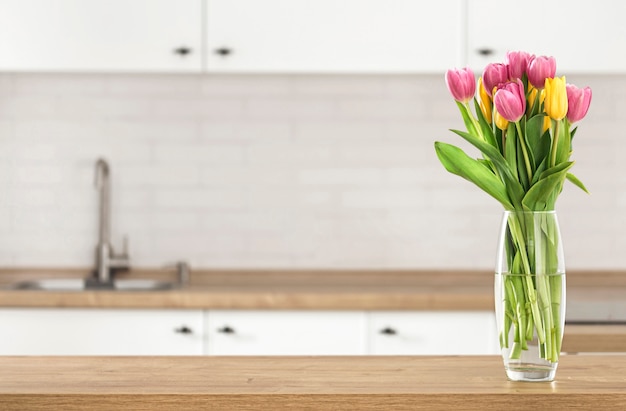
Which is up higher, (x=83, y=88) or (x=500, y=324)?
(x=83, y=88)

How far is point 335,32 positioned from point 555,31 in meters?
0.76

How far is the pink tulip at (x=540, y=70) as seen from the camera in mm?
1419

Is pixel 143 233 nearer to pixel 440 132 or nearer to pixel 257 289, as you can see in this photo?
pixel 257 289

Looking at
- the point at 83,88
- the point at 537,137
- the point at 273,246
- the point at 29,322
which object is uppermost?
the point at 83,88

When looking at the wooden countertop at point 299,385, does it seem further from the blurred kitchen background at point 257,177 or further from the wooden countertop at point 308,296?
the blurred kitchen background at point 257,177

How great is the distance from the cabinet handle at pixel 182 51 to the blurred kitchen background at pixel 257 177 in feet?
1.27

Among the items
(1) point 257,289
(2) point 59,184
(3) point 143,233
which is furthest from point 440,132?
(2) point 59,184

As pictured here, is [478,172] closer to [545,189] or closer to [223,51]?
[545,189]

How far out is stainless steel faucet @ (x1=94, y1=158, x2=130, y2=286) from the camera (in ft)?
11.8

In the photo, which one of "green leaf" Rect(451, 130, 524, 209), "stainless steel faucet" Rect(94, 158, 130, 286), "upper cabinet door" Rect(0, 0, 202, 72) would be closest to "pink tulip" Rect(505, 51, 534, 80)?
"green leaf" Rect(451, 130, 524, 209)

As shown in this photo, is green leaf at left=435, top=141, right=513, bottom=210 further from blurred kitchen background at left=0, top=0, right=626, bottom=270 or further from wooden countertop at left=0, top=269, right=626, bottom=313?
blurred kitchen background at left=0, top=0, right=626, bottom=270

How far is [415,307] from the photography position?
10.1 ft

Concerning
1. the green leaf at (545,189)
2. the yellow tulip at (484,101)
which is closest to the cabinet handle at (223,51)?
the yellow tulip at (484,101)

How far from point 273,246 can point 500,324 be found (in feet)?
7.24
